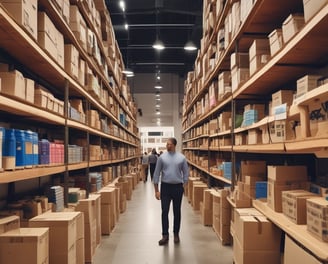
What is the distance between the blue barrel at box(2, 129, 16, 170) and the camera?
7.31 feet

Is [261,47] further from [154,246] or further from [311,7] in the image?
[154,246]

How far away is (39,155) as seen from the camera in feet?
9.68

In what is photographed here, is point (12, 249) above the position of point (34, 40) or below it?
below

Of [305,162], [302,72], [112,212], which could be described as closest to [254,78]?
[302,72]

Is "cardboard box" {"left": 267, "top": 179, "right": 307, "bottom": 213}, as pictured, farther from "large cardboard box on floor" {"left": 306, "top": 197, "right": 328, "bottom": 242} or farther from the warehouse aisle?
the warehouse aisle

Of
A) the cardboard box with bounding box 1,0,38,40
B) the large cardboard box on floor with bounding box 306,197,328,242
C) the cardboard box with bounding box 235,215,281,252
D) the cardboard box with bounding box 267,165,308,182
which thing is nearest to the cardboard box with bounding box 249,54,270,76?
the cardboard box with bounding box 267,165,308,182

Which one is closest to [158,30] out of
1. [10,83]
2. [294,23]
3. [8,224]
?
[294,23]

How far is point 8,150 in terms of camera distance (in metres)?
2.26

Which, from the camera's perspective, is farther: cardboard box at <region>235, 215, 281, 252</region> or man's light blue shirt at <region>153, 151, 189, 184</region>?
man's light blue shirt at <region>153, 151, 189, 184</region>

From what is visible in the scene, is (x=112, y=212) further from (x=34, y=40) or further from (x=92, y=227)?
(x=34, y=40)

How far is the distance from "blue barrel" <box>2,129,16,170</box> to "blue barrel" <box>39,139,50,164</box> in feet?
2.15

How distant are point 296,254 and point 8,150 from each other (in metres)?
2.04

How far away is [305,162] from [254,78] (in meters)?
1.15

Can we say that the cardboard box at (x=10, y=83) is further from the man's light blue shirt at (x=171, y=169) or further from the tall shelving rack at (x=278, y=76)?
the man's light blue shirt at (x=171, y=169)
